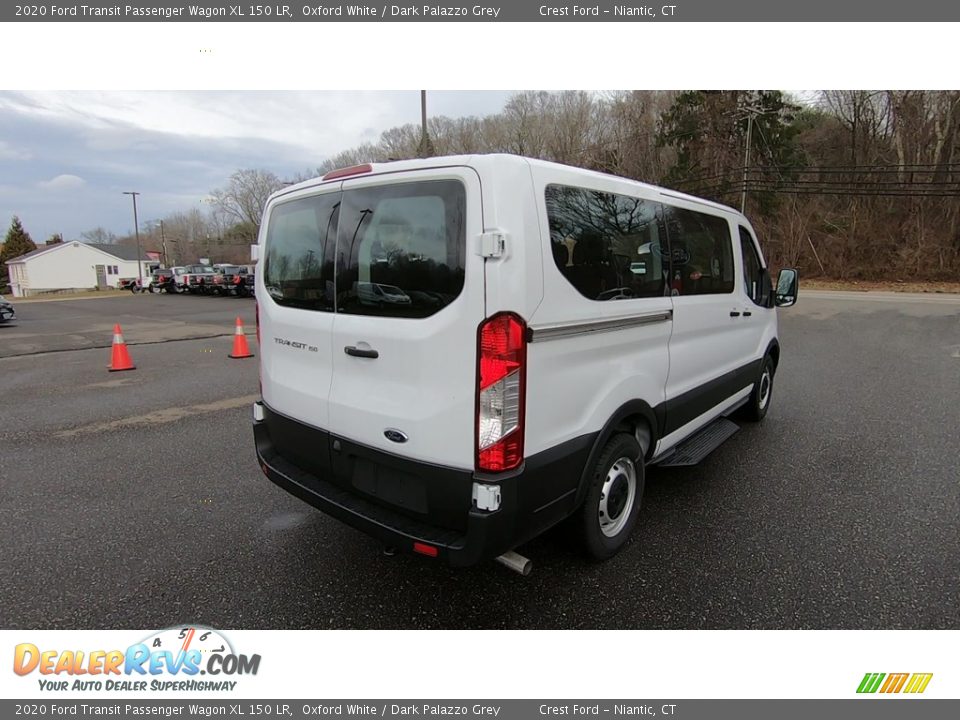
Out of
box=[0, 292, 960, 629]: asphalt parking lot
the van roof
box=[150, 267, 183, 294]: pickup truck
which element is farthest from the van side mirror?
box=[150, 267, 183, 294]: pickup truck

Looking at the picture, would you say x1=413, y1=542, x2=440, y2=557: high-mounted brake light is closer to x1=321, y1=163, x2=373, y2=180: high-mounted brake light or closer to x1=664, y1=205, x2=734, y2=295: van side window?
x1=321, y1=163, x2=373, y2=180: high-mounted brake light

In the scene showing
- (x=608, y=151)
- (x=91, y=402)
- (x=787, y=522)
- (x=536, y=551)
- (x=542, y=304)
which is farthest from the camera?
(x=608, y=151)

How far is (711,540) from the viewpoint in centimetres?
322

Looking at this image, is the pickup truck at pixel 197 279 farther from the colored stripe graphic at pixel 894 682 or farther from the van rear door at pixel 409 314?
the colored stripe graphic at pixel 894 682

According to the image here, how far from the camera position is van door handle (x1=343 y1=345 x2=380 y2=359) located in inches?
97.0

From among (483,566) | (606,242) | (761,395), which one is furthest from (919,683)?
(761,395)

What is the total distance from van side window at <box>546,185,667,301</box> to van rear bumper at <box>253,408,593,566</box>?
0.81 metres

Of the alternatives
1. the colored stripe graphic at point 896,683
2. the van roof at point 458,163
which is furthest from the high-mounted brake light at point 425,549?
the colored stripe graphic at point 896,683

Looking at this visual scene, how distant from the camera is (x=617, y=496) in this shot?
300 centimetres

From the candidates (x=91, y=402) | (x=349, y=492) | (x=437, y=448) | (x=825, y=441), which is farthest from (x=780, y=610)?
(x=91, y=402)

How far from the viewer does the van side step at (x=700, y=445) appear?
11.8ft

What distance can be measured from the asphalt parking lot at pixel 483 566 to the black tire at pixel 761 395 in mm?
169

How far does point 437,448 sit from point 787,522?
256 cm

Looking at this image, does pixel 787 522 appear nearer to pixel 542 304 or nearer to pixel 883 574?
pixel 883 574
